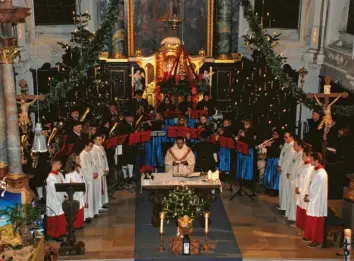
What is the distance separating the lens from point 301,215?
15.6m

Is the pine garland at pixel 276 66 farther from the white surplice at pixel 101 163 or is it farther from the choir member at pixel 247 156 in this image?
the white surplice at pixel 101 163

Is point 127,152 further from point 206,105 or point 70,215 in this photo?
point 206,105

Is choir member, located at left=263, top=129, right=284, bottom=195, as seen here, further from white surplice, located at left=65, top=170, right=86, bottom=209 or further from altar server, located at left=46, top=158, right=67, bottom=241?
altar server, located at left=46, top=158, right=67, bottom=241

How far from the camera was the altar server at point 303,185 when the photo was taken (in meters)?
14.9

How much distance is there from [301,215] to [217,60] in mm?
12515

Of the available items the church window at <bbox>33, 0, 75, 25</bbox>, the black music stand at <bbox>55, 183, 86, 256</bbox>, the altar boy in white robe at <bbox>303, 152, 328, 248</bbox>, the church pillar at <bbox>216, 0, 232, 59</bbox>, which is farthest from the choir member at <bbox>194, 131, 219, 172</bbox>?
the church window at <bbox>33, 0, 75, 25</bbox>

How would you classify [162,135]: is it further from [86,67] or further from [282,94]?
[282,94]

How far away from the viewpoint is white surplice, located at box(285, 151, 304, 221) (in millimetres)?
15859

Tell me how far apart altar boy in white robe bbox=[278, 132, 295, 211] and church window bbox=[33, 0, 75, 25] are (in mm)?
12968

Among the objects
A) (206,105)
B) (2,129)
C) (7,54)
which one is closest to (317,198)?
(2,129)

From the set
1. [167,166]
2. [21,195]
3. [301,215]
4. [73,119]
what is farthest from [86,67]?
[301,215]

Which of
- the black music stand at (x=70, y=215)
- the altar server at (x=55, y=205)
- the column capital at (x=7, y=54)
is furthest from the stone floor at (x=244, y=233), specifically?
the column capital at (x=7, y=54)

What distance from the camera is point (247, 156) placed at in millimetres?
18469

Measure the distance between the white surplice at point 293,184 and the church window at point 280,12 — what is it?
1153 cm
